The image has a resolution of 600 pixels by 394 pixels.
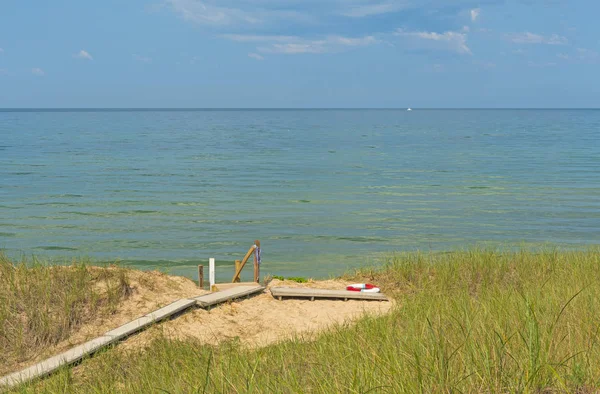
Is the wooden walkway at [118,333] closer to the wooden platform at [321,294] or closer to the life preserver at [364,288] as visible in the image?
the wooden platform at [321,294]

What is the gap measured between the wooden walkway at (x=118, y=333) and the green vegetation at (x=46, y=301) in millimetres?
905

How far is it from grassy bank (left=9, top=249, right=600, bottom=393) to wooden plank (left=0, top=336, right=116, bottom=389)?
10.2 inches

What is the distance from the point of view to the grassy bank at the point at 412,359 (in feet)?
16.7

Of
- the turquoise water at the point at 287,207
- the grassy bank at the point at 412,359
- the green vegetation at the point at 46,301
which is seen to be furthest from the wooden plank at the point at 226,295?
the turquoise water at the point at 287,207

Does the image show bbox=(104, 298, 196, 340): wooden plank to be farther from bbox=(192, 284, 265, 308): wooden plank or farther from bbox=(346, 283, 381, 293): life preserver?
bbox=(346, 283, 381, 293): life preserver

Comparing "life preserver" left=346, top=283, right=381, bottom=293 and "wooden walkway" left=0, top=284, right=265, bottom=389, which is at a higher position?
"wooden walkway" left=0, top=284, right=265, bottom=389

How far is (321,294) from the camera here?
13289 millimetres

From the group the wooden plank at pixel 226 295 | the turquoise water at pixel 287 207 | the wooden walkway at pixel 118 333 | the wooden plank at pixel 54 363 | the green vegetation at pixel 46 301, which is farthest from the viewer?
the turquoise water at pixel 287 207

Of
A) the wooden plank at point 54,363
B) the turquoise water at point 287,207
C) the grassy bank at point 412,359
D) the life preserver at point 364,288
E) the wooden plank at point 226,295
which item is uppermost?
the grassy bank at point 412,359

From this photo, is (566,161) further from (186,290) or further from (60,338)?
(60,338)

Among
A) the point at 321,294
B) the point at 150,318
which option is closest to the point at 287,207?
the point at 321,294

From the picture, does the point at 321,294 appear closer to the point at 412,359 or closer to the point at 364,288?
the point at 364,288

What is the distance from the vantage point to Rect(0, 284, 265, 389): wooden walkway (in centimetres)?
835

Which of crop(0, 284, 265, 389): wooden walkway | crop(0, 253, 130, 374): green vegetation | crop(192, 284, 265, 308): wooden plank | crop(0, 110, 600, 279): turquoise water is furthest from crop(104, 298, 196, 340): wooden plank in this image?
crop(0, 110, 600, 279): turquoise water
